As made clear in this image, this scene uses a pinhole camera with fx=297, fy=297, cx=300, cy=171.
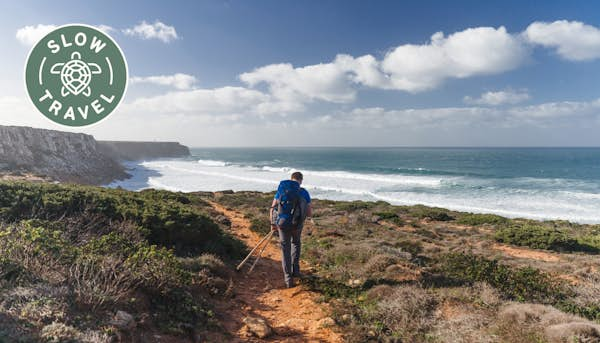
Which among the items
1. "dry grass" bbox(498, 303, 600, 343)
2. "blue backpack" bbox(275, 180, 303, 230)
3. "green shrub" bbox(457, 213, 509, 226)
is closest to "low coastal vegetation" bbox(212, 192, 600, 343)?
"dry grass" bbox(498, 303, 600, 343)

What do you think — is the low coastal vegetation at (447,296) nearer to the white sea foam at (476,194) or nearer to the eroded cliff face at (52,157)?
the white sea foam at (476,194)

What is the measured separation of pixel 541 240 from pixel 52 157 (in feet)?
180

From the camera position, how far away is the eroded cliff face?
35.5 meters

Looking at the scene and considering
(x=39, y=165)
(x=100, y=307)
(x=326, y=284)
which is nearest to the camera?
(x=100, y=307)

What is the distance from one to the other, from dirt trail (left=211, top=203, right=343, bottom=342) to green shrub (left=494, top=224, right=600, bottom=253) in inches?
452

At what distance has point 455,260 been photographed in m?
7.29

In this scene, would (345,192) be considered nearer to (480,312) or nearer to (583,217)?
(583,217)

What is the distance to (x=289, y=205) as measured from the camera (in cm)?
575

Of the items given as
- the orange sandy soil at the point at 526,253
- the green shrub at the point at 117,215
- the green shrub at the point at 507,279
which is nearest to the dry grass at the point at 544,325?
the green shrub at the point at 507,279

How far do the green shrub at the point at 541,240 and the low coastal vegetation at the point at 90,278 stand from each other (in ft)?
41.7

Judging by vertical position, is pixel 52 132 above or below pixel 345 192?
above

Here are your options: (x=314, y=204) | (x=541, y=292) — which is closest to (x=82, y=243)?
(x=541, y=292)

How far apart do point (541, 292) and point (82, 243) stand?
8232 mm

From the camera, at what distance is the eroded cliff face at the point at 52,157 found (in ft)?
117
